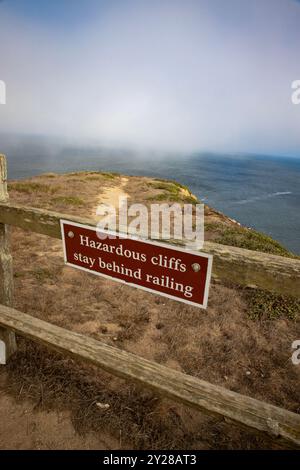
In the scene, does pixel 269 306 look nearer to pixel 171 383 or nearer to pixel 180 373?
pixel 180 373

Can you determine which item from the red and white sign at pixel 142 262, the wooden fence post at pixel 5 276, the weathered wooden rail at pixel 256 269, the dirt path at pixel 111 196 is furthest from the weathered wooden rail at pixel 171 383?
the dirt path at pixel 111 196

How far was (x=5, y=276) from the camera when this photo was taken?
130 inches

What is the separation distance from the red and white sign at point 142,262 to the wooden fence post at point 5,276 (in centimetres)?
89

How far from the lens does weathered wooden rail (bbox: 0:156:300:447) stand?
197 centimetres

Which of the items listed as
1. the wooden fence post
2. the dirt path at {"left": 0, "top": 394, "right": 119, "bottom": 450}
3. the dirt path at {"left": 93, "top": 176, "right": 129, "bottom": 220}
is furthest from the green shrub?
the dirt path at {"left": 93, "top": 176, "right": 129, "bottom": 220}

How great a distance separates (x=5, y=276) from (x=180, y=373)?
220 centimetres

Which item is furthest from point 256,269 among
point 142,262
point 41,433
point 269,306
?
point 269,306

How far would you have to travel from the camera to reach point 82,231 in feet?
8.30

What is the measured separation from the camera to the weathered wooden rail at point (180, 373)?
197 cm

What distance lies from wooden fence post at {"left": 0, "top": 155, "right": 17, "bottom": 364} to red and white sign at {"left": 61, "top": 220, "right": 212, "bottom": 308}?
885 millimetres

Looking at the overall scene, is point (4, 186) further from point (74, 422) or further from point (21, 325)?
point (74, 422)

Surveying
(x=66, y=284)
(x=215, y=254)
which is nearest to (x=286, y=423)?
(x=215, y=254)

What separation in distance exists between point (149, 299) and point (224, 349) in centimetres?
189

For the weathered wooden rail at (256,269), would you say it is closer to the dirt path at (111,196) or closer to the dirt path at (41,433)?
the dirt path at (41,433)
